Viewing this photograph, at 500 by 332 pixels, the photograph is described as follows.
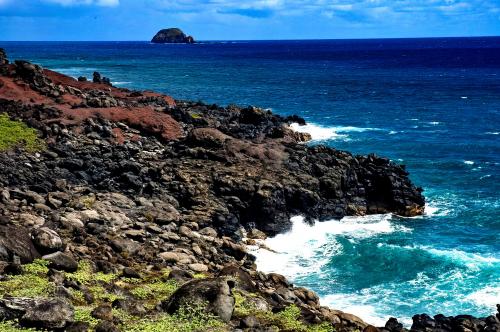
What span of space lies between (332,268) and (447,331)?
10.2 m

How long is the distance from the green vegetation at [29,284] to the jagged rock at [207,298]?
378 cm

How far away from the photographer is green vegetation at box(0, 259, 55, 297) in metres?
18.0

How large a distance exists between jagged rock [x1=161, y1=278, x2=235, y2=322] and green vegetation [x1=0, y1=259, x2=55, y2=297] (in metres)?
3.78

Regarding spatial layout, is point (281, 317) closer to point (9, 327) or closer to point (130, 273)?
point (130, 273)

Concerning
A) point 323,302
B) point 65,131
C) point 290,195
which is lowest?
point 323,302

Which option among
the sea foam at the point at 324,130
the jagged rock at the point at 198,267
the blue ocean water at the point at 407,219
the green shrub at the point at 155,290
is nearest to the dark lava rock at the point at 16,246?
the green shrub at the point at 155,290

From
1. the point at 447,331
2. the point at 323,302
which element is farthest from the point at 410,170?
the point at 447,331

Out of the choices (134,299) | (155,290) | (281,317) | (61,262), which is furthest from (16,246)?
(281,317)

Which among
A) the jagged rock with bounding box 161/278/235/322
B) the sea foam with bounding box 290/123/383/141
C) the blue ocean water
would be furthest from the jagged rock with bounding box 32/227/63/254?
the sea foam with bounding box 290/123/383/141

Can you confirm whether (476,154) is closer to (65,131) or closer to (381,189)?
(381,189)

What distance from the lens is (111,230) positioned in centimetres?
2766

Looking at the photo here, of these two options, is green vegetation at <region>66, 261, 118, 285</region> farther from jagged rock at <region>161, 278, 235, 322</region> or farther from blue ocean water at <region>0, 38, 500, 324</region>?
blue ocean water at <region>0, 38, 500, 324</region>

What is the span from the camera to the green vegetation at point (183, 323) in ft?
55.7

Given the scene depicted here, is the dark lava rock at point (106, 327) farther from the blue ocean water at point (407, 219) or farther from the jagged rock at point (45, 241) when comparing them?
the blue ocean water at point (407, 219)
